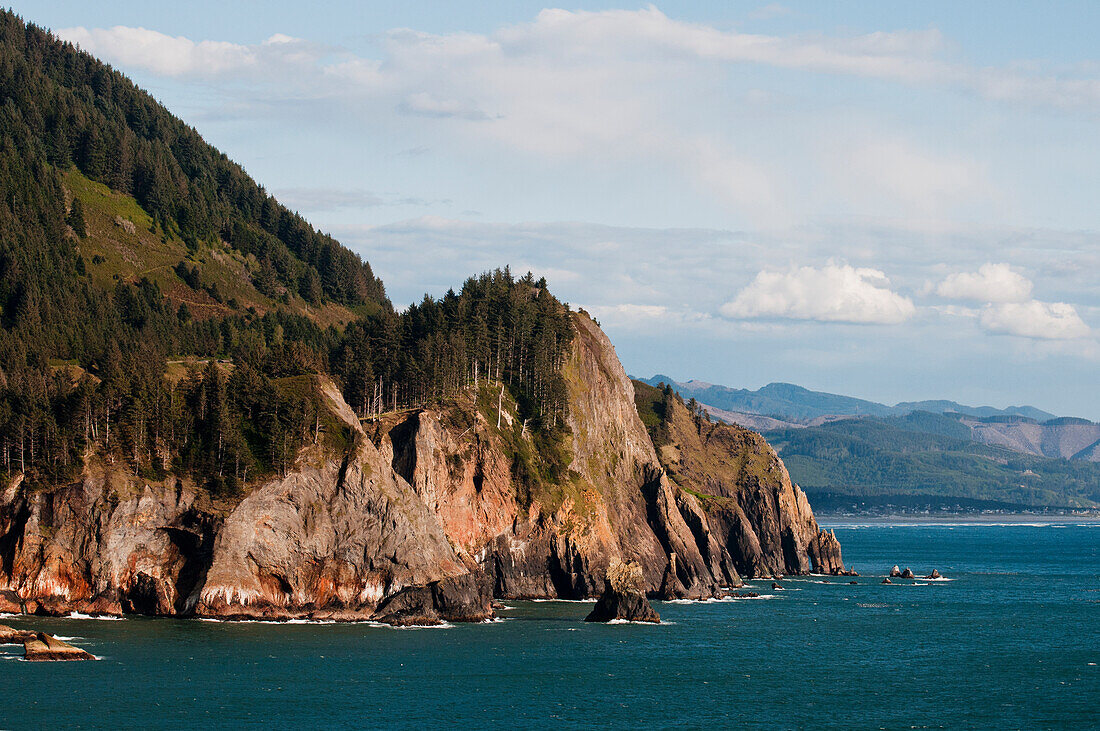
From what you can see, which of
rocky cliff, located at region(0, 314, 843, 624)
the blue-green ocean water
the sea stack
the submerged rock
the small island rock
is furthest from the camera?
the sea stack

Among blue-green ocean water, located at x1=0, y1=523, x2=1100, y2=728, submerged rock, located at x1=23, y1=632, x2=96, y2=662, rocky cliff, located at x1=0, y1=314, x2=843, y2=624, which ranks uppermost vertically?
rocky cliff, located at x1=0, y1=314, x2=843, y2=624

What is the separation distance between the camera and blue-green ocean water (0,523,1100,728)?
82062 millimetres

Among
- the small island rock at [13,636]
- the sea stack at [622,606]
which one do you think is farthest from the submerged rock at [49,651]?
the sea stack at [622,606]

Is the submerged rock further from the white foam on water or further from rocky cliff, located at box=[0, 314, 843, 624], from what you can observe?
rocky cliff, located at box=[0, 314, 843, 624]

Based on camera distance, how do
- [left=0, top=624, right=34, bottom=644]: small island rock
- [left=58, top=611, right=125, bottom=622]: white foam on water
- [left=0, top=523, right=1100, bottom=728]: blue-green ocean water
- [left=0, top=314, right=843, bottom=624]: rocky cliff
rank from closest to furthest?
1. [left=0, top=523, right=1100, bottom=728]: blue-green ocean water
2. [left=0, top=624, right=34, bottom=644]: small island rock
3. [left=58, top=611, right=125, bottom=622]: white foam on water
4. [left=0, top=314, right=843, bottom=624]: rocky cliff

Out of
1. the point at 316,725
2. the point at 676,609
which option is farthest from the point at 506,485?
the point at 316,725

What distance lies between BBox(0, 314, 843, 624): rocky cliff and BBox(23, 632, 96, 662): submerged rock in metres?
19.5

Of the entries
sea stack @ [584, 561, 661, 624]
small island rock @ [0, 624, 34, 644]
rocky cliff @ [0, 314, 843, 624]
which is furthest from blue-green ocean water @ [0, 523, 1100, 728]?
rocky cliff @ [0, 314, 843, 624]

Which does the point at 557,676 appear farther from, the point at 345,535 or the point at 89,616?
the point at 89,616

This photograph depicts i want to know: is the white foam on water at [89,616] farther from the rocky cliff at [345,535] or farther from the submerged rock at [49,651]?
the submerged rock at [49,651]

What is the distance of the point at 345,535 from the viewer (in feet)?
398

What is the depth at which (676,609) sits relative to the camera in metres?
150

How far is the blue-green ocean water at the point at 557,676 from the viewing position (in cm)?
8206

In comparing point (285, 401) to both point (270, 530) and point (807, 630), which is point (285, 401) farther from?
point (807, 630)
